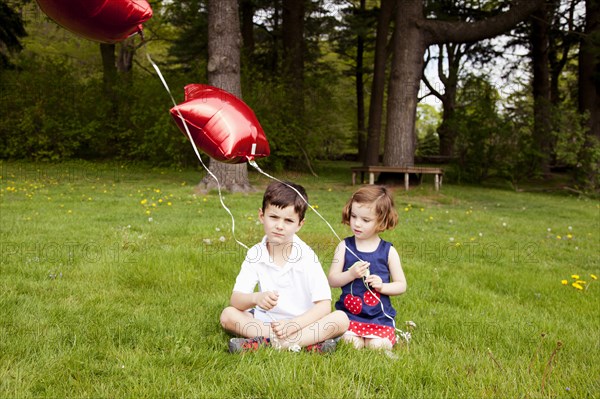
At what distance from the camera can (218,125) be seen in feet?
8.70

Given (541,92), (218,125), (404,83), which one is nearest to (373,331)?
(218,125)

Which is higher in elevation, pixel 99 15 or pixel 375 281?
pixel 99 15

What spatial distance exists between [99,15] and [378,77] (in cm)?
1566

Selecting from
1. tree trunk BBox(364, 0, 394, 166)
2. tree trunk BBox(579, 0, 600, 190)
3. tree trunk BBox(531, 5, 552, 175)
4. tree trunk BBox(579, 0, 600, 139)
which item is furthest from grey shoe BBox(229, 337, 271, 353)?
tree trunk BBox(579, 0, 600, 139)

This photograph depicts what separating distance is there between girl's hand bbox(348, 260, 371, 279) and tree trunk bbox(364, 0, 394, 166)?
1490 cm

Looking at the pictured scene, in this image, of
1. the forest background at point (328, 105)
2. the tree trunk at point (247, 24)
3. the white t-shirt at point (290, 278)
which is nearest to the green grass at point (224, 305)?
the white t-shirt at point (290, 278)

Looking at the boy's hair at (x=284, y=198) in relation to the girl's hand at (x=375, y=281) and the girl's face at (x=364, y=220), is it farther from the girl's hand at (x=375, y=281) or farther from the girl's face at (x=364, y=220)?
the girl's hand at (x=375, y=281)

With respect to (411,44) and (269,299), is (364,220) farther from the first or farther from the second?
(411,44)

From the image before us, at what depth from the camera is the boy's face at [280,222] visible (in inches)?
107

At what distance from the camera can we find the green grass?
89.8 inches

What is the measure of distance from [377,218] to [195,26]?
1752 centimetres

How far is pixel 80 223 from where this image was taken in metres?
6.09

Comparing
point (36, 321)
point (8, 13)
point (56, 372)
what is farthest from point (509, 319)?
point (8, 13)

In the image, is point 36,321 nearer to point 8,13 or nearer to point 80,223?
point 80,223
